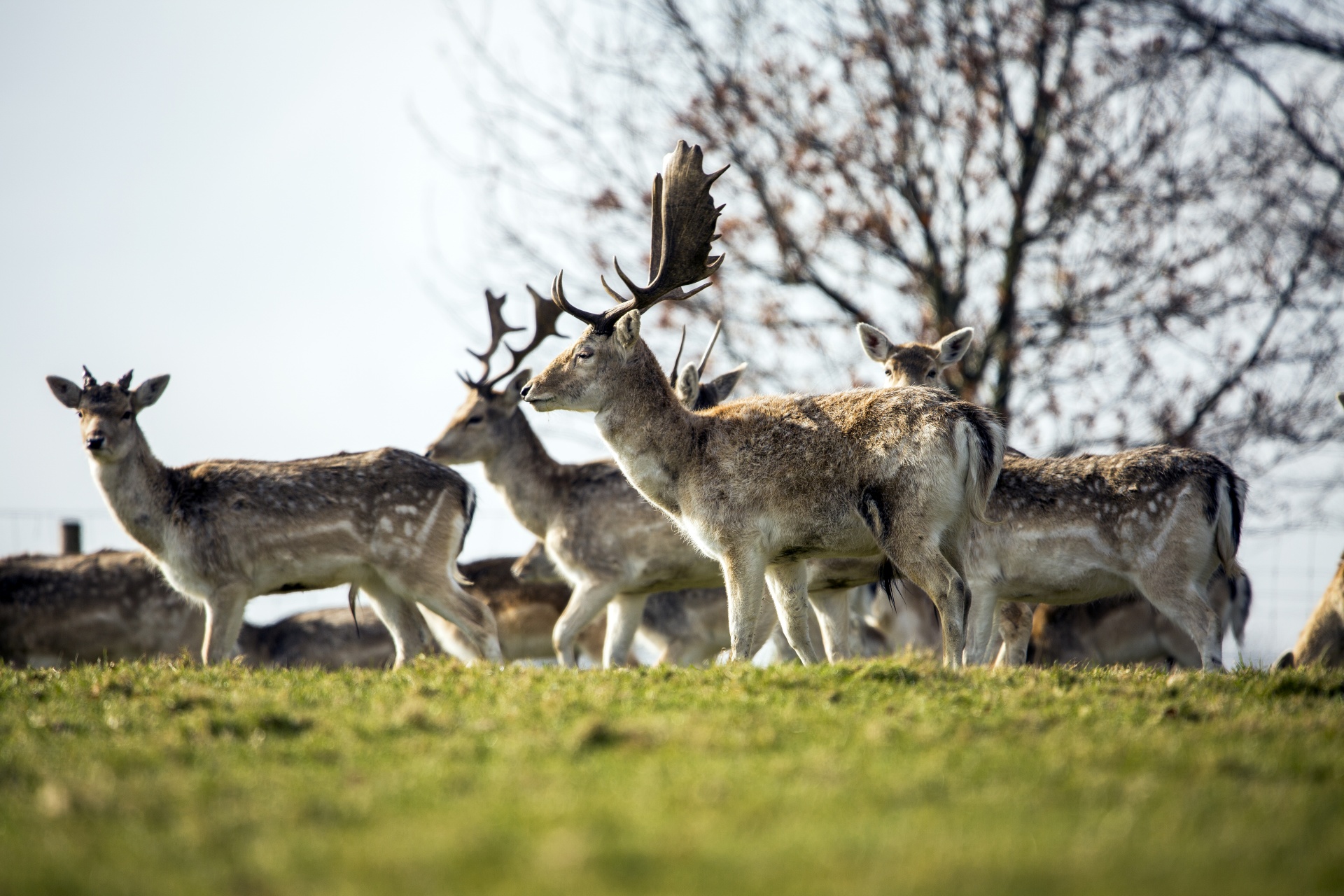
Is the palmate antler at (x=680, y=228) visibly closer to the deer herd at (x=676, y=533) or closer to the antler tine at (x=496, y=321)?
the deer herd at (x=676, y=533)

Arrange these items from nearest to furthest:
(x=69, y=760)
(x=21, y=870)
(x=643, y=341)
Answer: (x=21, y=870) → (x=69, y=760) → (x=643, y=341)

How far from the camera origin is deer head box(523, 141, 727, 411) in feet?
25.0

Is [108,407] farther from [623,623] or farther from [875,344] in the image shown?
[875,344]

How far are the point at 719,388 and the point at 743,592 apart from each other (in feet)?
14.4

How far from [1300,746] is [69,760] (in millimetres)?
3916

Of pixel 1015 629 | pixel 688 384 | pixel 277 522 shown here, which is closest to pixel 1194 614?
pixel 1015 629

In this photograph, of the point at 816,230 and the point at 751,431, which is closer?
the point at 751,431

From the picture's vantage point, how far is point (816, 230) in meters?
14.3

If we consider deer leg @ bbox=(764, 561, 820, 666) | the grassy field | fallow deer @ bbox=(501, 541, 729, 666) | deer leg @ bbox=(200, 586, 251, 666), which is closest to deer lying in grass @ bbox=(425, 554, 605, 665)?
fallow deer @ bbox=(501, 541, 729, 666)

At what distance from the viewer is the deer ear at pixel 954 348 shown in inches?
402

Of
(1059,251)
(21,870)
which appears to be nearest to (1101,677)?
(21,870)

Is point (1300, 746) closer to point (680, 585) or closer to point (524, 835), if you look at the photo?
point (524, 835)

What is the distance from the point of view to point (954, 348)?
34.0 ft

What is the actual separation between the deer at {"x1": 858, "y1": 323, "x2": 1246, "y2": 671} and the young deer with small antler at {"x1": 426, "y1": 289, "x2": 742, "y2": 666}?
7.96 feet
